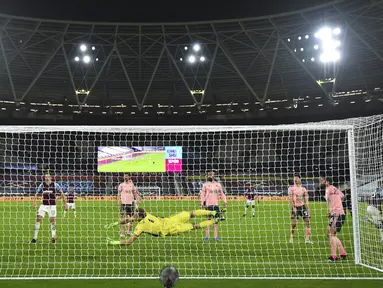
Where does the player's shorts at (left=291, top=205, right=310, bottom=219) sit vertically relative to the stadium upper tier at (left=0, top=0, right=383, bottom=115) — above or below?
below

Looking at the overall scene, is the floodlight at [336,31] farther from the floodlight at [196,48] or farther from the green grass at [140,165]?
the green grass at [140,165]

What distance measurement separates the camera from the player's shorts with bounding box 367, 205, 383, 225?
10734 millimetres

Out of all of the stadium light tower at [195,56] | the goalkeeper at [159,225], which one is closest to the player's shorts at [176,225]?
the goalkeeper at [159,225]

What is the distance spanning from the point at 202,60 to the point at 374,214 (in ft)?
79.5

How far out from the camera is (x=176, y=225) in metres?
10.8

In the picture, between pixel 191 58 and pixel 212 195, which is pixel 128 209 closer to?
pixel 212 195

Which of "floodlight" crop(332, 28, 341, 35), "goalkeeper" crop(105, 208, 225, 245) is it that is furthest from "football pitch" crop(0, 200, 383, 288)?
"floodlight" crop(332, 28, 341, 35)

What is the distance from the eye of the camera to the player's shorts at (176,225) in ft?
34.8

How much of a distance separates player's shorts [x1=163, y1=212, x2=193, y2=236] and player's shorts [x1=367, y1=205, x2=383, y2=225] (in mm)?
4354

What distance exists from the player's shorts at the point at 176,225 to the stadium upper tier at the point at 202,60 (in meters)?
17.9

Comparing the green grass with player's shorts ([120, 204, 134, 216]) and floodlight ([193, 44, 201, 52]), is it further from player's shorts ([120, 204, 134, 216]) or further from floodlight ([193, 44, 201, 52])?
player's shorts ([120, 204, 134, 216])

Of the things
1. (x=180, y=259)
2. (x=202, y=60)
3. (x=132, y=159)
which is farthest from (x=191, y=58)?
(x=180, y=259)

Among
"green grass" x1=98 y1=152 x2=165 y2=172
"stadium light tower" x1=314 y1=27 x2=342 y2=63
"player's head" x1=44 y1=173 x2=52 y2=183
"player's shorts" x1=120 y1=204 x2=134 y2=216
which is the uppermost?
"stadium light tower" x1=314 y1=27 x2=342 y2=63

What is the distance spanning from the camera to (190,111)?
141 feet
